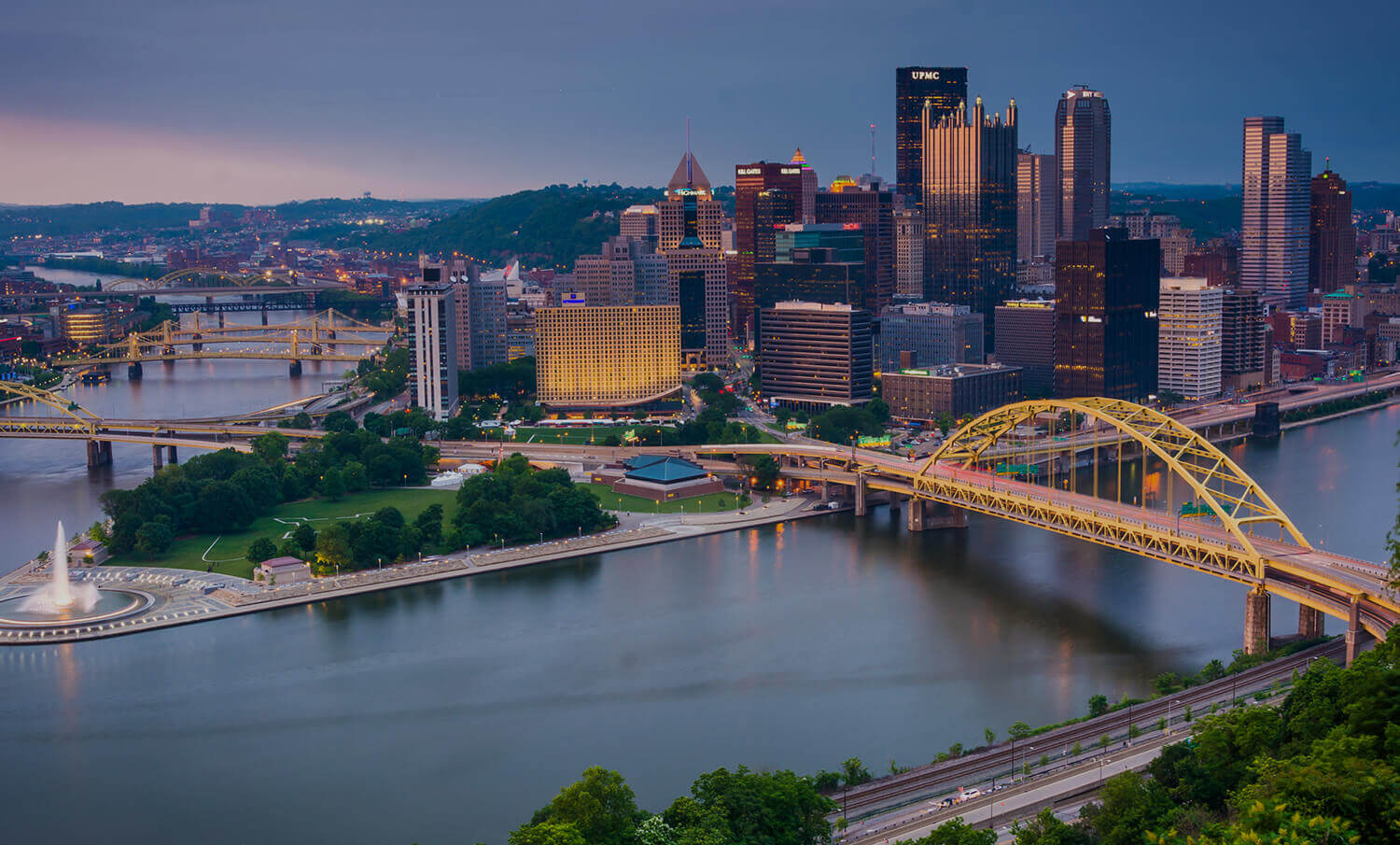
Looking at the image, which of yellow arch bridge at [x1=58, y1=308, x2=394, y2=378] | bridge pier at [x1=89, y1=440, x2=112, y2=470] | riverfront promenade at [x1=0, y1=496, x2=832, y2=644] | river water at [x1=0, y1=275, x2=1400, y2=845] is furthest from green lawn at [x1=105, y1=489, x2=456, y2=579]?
yellow arch bridge at [x1=58, y1=308, x2=394, y2=378]

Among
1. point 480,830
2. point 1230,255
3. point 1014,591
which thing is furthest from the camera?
point 1230,255

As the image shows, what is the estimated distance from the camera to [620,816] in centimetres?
1557

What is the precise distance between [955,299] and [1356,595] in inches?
1712

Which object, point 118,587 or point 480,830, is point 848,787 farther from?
point 118,587

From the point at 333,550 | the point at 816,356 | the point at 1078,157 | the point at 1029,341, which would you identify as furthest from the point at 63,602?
the point at 1078,157

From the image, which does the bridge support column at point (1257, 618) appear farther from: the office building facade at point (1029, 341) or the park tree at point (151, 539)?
the office building facade at point (1029, 341)

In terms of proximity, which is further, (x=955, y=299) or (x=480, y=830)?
(x=955, y=299)

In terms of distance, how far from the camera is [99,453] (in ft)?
140

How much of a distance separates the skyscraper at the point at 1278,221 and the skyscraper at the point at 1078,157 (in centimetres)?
1181

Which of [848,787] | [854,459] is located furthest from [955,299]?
[848,787]

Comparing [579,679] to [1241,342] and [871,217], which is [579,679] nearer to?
[1241,342]

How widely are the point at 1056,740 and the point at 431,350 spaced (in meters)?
32.5

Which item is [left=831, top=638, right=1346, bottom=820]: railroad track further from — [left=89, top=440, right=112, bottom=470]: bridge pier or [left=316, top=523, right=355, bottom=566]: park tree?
[left=89, top=440, right=112, bottom=470]: bridge pier

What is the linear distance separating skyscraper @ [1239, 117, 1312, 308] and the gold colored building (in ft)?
126
